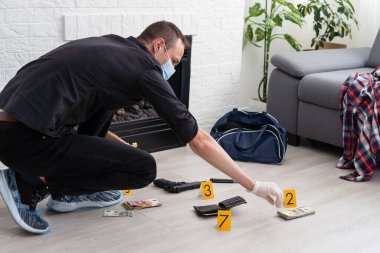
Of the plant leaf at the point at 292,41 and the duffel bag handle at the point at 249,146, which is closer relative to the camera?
the duffel bag handle at the point at 249,146

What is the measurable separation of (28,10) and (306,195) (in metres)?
1.62

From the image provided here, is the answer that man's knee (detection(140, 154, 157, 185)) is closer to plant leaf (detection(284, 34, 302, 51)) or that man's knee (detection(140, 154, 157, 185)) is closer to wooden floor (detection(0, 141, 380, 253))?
wooden floor (detection(0, 141, 380, 253))

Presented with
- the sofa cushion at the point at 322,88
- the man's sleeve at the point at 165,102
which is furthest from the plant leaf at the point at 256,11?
the man's sleeve at the point at 165,102

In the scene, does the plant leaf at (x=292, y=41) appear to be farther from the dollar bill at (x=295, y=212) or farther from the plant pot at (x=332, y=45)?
the dollar bill at (x=295, y=212)

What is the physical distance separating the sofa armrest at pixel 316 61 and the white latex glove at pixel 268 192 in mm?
1444

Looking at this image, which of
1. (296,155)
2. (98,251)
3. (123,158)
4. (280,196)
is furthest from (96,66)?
(296,155)

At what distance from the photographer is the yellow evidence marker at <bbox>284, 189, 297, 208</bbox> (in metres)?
2.86

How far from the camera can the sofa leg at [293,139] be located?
399 centimetres

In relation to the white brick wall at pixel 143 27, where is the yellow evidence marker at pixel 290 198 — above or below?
below

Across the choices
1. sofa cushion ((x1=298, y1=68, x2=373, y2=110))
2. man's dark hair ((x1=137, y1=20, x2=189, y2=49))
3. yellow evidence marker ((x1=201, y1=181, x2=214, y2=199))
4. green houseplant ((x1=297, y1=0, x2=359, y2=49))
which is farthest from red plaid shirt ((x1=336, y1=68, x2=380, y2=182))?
man's dark hair ((x1=137, y1=20, x2=189, y2=49))

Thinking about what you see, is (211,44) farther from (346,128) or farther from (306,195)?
(306,195)

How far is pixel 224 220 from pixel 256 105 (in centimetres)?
202

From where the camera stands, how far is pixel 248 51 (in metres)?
4.65

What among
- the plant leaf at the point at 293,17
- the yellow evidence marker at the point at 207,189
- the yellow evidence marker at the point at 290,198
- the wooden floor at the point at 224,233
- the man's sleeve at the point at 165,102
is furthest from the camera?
the plant leaf at the point at 293,17
